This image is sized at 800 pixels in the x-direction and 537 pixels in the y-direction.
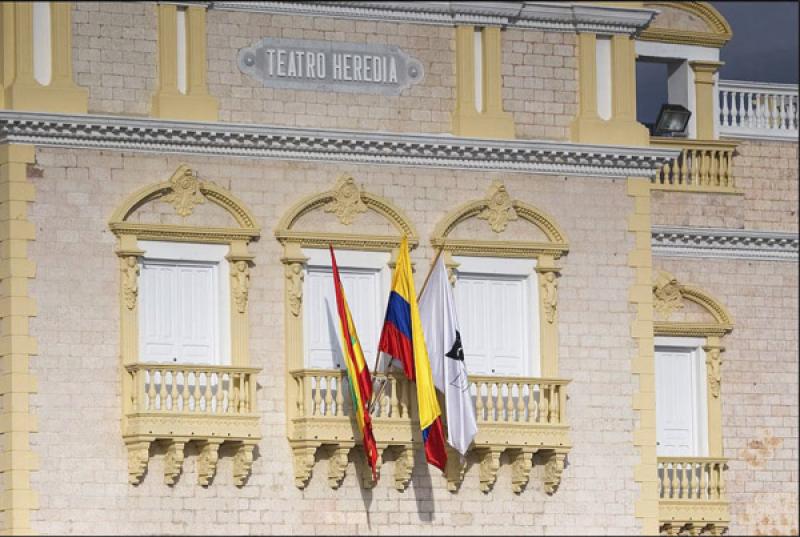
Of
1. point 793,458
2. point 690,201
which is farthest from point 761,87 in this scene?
point 793,458

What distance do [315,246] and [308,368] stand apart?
1.88m

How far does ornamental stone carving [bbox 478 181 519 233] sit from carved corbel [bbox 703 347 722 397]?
6695 mm

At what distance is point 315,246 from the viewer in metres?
44.0

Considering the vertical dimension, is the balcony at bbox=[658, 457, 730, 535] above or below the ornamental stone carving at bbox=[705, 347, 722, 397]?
below

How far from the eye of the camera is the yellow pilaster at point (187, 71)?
4331 cm

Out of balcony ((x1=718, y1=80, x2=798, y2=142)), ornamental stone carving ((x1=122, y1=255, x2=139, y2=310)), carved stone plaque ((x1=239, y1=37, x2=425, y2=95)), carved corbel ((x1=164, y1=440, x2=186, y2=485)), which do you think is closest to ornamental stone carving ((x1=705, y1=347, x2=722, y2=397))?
balcony ((x1=718, y1=80, x2=798, y2=142))

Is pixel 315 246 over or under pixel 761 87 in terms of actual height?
under

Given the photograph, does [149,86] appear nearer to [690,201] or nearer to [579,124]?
[579,124]

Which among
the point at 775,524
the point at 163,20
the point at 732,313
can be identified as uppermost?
the point at 163,20

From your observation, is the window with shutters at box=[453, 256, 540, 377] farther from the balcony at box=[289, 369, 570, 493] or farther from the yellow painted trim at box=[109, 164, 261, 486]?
the yellow painted trim at box=[109, 164, 261, 486]

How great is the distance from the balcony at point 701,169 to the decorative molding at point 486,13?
16.6 ft

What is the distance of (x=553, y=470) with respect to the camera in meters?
44.6

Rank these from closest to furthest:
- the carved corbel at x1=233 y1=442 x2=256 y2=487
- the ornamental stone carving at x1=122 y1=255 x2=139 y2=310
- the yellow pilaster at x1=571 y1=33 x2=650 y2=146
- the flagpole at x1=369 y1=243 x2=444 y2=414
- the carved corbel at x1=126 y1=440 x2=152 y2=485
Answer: the carved corbel at x1=126 y1=440 x2=152 y2=485 → the ornamental stone carving at x1=122 y1=255 x2=139 y2=310 → the carved corbel at x1=233 y1=442 x2=256 y2=487 → the flagpole at x1=369 y1=243 x2=444 y2=414 → the yellow pilaster at x1=571 y1=33 x2=650 y2=146

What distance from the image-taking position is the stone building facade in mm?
42312
